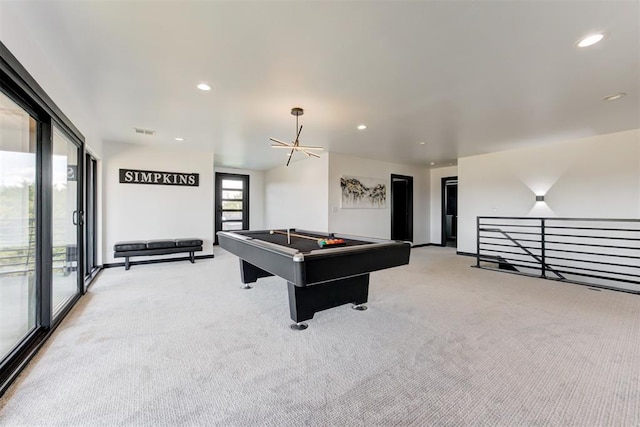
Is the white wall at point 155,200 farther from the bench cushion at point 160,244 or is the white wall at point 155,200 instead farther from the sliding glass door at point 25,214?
the sliding glass door at point 25,214

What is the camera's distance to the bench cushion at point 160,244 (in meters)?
5.08

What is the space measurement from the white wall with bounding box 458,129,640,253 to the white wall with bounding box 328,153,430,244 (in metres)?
1.31

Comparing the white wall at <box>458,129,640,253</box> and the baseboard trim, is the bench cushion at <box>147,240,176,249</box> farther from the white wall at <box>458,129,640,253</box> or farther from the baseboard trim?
the white wall at <box>458,129,640,253</box>

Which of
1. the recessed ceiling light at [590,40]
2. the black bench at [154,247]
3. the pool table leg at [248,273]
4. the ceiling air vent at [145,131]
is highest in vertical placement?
the ceiling air vent at [145,131]

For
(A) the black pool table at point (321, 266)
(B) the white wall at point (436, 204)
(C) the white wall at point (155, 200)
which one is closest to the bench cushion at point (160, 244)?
(C) the white wall at point (155, 200)

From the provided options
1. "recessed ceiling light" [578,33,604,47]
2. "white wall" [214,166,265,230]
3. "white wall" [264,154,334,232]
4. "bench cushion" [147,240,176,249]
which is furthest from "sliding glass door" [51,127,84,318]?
"white wall" [214,166,265,230]

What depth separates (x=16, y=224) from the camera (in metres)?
2.12

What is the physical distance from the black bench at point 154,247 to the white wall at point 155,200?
→ 48 centimetres

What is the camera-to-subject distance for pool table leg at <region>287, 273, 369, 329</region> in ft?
8.78

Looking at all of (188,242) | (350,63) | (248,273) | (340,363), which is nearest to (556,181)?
(350,63)

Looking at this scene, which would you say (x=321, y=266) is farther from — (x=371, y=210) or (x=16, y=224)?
(x=371, y=210)

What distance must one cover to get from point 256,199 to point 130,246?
4.31m

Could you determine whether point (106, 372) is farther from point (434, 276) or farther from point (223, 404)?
point (434, 276)

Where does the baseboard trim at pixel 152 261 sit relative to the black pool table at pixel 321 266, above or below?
below
